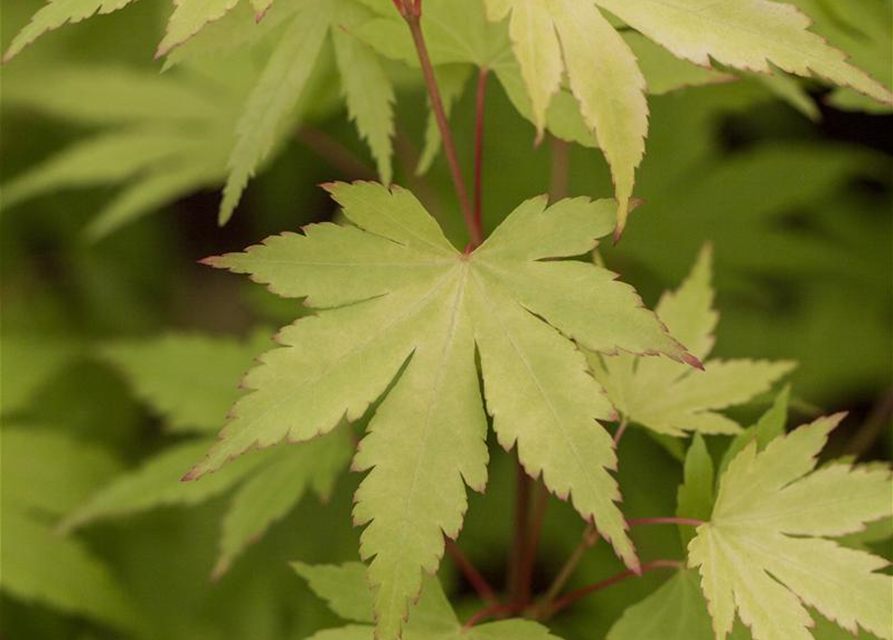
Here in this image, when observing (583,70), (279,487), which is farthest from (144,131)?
(583,70)

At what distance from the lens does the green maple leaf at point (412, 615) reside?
914mm

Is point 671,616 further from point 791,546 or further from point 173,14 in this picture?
point 173,14

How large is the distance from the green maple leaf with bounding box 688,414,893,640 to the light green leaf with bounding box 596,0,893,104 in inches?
11.9

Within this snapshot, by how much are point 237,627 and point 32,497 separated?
0.44 m

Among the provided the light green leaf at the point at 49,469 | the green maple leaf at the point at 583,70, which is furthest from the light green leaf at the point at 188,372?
the green maple leaf at the point at 583,70

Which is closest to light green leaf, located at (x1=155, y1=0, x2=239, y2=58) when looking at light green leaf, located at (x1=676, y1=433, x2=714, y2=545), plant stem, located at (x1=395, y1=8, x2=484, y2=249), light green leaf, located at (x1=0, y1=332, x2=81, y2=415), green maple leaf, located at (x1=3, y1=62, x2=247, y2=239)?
plant stem, located at (x1=395, y1=8, x2=484, y2=249)

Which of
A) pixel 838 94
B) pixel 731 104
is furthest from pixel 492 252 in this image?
pixel 731 104

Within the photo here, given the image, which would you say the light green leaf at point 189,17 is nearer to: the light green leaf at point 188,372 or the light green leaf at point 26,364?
the light green leaf at point 188,372

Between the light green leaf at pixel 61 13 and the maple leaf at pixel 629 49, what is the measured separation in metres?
0.33

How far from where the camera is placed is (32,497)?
154 cm

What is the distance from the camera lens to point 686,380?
3.44 feet

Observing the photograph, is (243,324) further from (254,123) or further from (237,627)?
(254,123)

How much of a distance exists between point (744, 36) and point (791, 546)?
44cm

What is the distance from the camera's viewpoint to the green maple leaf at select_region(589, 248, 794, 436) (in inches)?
39.4
